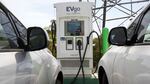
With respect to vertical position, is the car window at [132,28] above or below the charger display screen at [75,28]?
above

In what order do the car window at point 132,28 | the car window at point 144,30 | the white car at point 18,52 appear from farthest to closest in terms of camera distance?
the car window at point 132,28, the car window at point 144,30, the white car at point 18,52

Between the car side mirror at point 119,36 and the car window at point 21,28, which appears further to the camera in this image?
the car side mirror at point 119,36

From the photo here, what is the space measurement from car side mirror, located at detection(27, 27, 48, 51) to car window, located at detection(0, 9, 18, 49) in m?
0.18

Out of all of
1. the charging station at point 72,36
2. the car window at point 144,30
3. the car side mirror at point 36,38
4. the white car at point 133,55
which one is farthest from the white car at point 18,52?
the charging station at point 72,36

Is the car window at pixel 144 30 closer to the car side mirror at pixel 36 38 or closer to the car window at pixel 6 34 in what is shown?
the car side mirror at pixel 36 38

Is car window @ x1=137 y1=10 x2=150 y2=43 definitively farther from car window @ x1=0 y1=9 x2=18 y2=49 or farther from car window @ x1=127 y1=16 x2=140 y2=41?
car window @ x1=0 y1=9 x2=18 y2=49

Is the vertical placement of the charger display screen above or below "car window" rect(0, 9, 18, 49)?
below

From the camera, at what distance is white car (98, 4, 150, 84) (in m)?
3.25

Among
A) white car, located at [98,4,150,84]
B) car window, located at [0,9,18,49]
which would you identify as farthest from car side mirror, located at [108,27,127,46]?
car window, located at [0,9,18,49]

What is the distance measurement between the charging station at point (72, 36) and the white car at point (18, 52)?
5131 millimetres

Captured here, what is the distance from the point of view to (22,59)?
354cm

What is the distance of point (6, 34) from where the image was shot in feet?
11.8

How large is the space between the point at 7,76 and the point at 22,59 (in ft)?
2.20

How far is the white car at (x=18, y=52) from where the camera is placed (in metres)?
3.01
